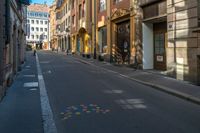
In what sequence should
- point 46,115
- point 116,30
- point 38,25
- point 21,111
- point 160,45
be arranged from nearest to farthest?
1. point 46,115
2. point 21,111
3. point 160,45
4. point 116,30
5. point 38,25

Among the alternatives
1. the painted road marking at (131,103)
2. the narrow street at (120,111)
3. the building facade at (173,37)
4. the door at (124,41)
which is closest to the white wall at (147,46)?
the building facade at (173,37)

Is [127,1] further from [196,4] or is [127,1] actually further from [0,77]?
[0,77]

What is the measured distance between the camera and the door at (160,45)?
19812 millimetres

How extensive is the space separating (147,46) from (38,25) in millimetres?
114238

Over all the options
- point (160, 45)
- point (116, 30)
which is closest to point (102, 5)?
point (116, 30)

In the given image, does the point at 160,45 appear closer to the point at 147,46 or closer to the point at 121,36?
the point at 147,46

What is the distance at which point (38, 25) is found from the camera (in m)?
132

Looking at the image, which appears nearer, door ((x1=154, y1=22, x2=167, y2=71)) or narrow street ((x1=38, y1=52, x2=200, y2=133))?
narrow street ((x1=38, y1=52, x2=200, y2=133))

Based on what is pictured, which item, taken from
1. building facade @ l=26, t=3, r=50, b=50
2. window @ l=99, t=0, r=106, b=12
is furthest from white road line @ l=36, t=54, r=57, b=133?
building facade @ l=26, t=3, r=50, b=50

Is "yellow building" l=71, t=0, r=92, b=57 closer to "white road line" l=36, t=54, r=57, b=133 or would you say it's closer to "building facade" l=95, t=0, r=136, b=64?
"building facade" l=95, t=0, r=136, b=64

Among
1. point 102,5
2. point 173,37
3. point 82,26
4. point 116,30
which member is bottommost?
point 173,37

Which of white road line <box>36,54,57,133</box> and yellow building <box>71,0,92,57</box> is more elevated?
yellow building <box>71,0,92,57</box>

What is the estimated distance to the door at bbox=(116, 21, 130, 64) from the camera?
25.4 m

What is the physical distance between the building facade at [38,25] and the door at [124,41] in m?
96.2
